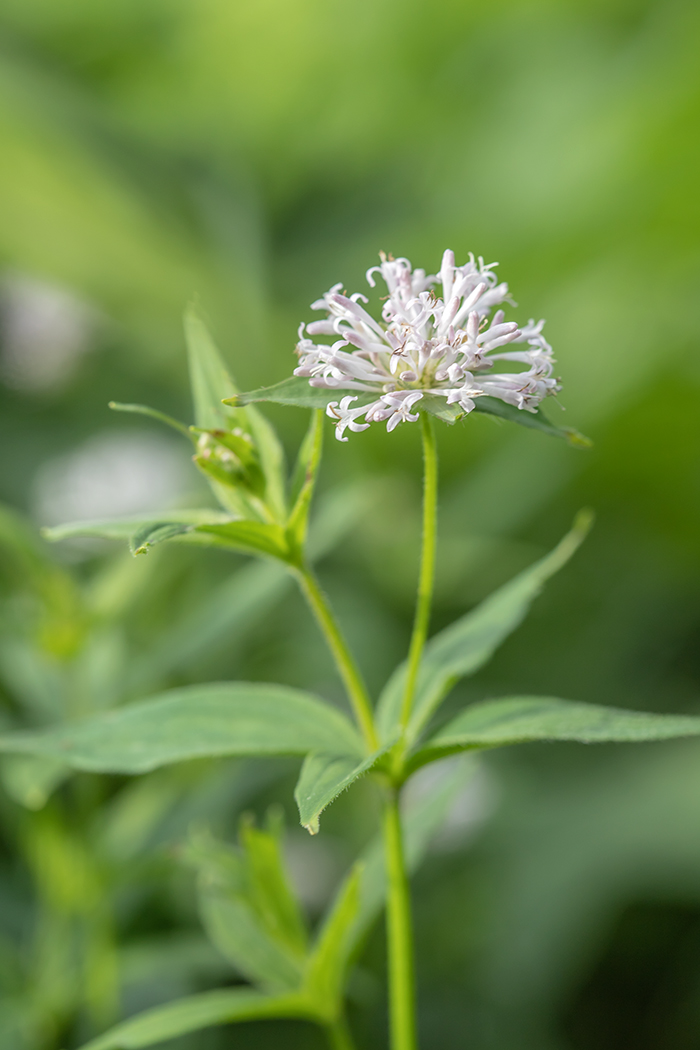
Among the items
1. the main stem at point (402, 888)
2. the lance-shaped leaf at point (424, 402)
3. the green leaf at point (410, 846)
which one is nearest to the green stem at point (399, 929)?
the main stem at point (402, 888)

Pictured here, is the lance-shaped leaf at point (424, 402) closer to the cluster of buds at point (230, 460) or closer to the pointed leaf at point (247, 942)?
the cluster of buds at point (230, 460)

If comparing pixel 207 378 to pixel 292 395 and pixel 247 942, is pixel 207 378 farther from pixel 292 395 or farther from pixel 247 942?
pixel 247 942

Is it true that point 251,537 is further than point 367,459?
No

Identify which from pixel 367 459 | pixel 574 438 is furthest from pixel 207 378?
pixel 367 459

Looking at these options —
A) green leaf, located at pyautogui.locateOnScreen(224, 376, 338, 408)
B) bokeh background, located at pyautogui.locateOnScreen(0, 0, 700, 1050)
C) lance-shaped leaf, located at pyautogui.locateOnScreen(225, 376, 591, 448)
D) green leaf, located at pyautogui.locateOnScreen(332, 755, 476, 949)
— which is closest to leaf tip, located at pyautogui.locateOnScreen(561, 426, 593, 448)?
lance-shaped leaf, located at pyautogui.locateOnScreen(225, 376, 591, 448)

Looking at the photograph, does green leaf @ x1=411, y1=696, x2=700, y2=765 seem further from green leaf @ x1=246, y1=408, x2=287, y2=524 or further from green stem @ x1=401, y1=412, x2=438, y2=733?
green leaf @ x1=246, y1=408, x2=287, y2=524

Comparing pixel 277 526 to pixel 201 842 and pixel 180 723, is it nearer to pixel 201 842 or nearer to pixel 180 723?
pixel 180 723
